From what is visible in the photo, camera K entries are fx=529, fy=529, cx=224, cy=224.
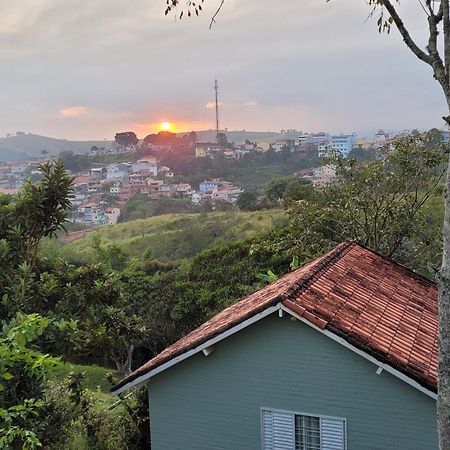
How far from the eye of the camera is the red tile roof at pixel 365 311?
8516mm

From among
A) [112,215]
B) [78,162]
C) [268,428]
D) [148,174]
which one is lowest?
[112,215]

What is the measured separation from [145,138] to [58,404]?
145m

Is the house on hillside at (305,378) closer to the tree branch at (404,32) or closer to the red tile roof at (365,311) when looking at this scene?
the red tile roof at (365,311)

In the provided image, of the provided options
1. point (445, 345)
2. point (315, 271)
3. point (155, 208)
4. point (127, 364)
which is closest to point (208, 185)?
point (155, 208)

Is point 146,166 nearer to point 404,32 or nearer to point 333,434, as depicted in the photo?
point 333,434

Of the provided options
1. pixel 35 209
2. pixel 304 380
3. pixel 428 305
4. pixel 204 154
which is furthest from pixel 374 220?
pixel 204 154

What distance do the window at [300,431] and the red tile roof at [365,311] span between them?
5.05 ft

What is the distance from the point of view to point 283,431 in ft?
30.3

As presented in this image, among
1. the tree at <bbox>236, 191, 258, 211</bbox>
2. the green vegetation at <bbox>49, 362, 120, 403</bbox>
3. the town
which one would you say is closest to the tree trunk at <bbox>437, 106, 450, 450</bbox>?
the green vegetation at <bbox>49, 362, 120, 403</bbox>

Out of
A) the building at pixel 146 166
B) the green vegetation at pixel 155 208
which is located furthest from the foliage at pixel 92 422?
the building at pixel 146 166

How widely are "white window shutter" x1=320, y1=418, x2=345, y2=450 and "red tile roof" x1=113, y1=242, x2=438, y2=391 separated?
59.0 inches

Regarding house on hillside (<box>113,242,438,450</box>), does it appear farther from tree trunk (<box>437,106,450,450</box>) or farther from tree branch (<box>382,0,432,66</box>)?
tree branch (<box>382,0,432,66</box>)

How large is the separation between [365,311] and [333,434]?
7.36ft

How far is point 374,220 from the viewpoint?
56.3 feet
